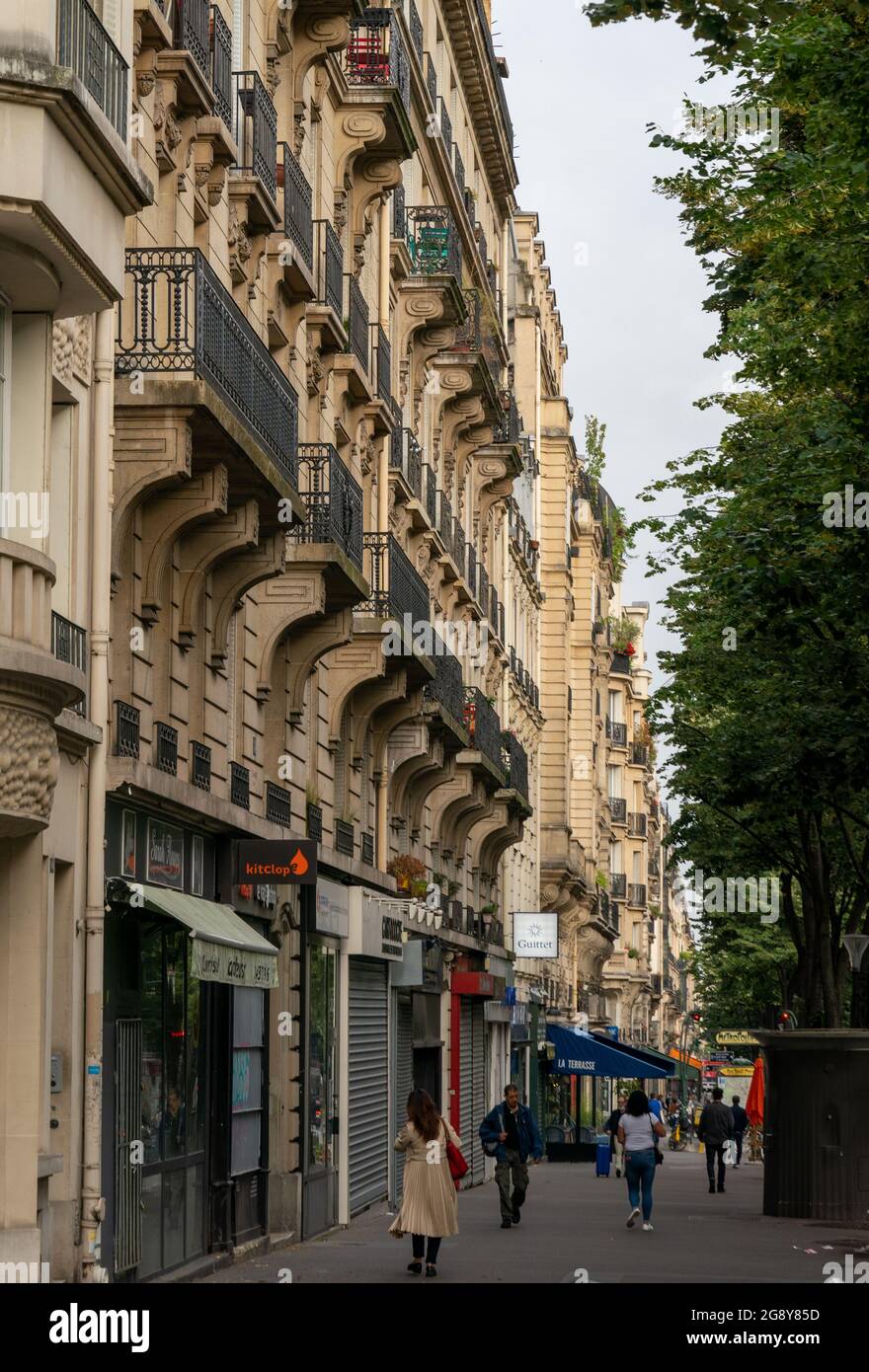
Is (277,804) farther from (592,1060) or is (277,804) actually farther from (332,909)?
(592,1060)

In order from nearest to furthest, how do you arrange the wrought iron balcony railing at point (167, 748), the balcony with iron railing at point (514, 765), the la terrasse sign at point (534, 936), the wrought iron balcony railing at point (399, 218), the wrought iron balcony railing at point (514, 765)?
1. the wrought iron balcony railing at point (167, 748)
2. the wrought iron balcony railing at point (399, 218)
3. the balcony with iron railing at point (514, 765)
4. the wrought iron balcony railing at point (514, 765)
5. the la terrasse sign at point (534, 936)

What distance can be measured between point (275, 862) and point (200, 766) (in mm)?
1207

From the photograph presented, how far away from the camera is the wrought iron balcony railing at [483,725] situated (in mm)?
38531

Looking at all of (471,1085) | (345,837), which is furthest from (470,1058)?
(345,837)

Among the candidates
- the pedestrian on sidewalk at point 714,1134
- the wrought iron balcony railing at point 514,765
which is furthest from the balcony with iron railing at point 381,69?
the wrought iron balcony railing at point 514,765

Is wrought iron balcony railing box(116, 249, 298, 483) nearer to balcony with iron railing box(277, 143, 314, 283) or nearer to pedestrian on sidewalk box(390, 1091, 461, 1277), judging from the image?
balcony with iron railing box(277, 143, 314, 283)

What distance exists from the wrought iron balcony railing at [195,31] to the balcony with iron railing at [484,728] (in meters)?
19.1

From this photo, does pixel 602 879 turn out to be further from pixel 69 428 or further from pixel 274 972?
pixel 69 428

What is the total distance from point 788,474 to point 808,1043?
23.8 feet

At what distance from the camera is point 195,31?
19141 millimetres

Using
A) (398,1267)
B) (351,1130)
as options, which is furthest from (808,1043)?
(398,1267)

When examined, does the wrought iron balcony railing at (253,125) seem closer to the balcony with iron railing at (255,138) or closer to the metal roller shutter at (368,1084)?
the balcony with iron railing at (255,138)

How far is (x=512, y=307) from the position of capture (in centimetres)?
6097
